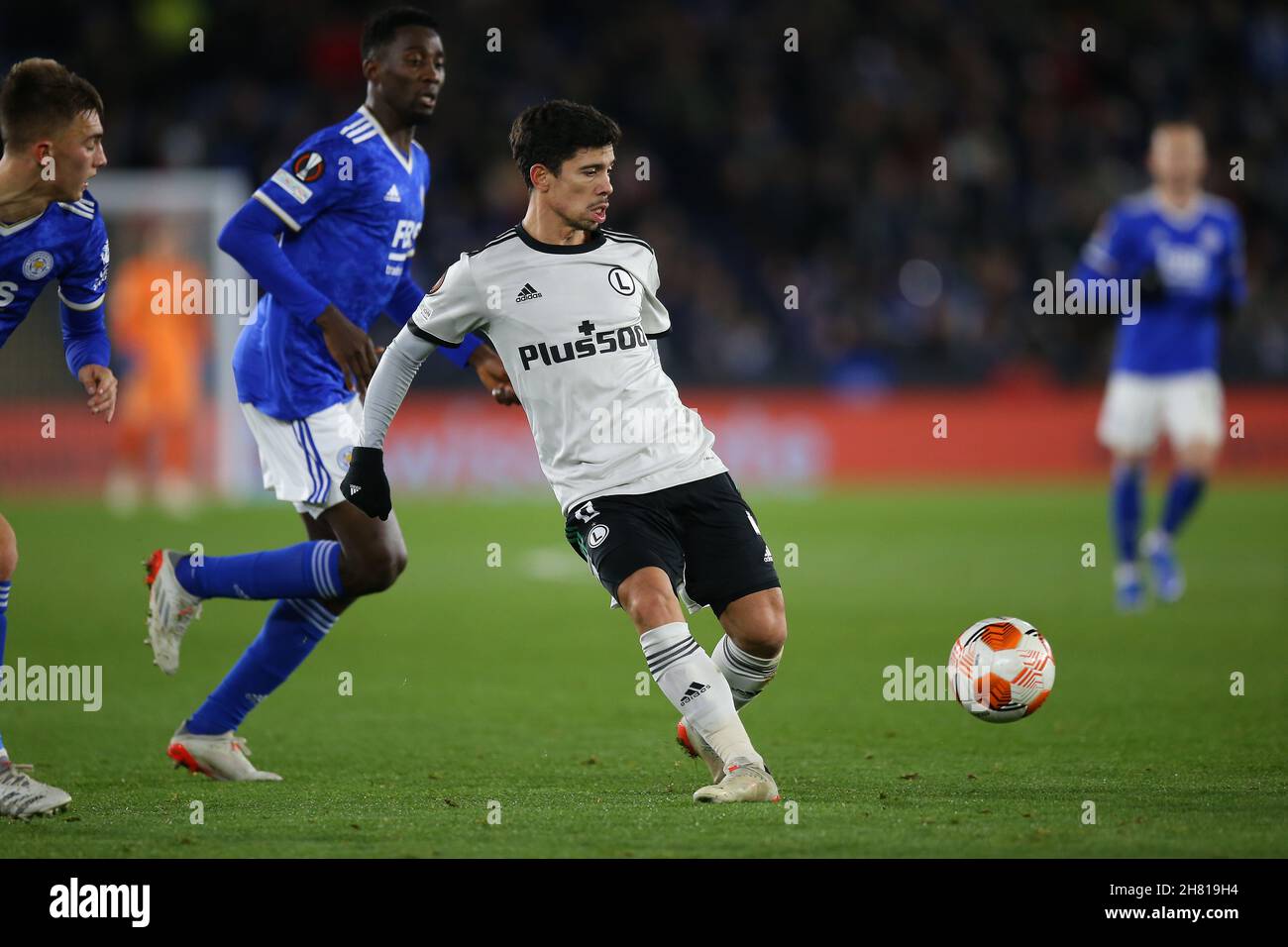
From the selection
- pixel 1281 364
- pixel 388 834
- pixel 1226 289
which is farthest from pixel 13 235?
pixel 1281 364

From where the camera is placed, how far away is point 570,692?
25.0ft

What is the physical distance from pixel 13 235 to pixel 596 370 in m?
1.82

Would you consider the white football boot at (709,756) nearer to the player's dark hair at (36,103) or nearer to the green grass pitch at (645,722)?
the green grass pitch at (645,722)

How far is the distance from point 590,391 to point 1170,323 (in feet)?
22.4

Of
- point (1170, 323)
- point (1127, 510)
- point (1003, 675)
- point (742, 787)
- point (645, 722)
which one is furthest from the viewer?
point (1170, 323)

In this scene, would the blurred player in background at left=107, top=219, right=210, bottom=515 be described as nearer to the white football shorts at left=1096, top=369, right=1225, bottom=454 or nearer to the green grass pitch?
the green grass pitch

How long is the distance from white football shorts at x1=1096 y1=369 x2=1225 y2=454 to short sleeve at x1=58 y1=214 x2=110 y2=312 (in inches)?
281

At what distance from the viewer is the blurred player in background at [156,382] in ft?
53.8

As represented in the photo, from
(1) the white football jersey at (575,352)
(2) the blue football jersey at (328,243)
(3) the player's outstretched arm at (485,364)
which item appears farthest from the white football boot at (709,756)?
(2) the blue football jersey at (328,243)

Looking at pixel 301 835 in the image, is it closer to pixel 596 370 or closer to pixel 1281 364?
pixel 596 370

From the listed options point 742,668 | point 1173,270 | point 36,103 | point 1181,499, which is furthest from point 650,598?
point 1173,270

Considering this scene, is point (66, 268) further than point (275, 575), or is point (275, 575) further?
point (275, 575)

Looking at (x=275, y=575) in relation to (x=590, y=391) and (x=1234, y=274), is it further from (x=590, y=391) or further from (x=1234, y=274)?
(x=1234, y=274)

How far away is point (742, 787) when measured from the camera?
192 inches
